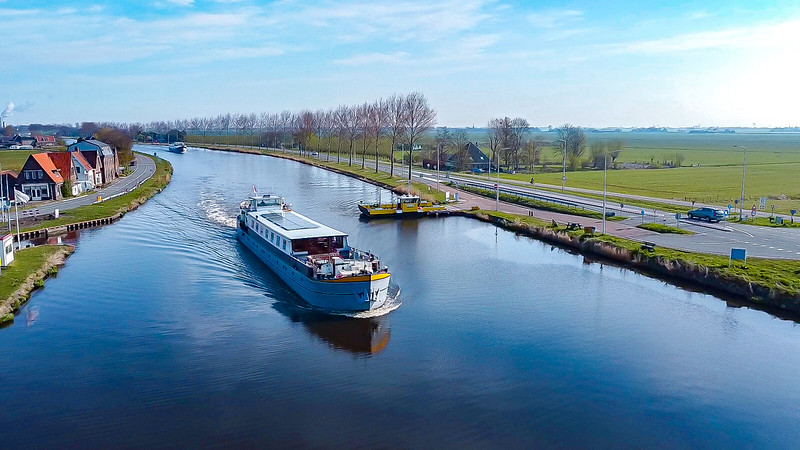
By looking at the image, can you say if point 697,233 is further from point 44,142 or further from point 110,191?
point 44,142

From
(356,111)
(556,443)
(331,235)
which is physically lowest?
(556,443)

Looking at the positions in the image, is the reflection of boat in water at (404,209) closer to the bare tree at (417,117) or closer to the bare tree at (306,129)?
the bare tree at (417,117)

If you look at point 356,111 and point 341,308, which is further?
point 356,111

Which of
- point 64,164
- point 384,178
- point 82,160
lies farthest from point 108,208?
point 384,178

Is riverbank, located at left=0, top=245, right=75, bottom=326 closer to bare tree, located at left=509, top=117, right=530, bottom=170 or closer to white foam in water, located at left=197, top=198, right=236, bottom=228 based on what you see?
white foam in water, located at left=197, top=198, right=236, bottom=228

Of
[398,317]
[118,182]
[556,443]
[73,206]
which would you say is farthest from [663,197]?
[118,182]

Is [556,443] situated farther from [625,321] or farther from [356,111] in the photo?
[356,111]

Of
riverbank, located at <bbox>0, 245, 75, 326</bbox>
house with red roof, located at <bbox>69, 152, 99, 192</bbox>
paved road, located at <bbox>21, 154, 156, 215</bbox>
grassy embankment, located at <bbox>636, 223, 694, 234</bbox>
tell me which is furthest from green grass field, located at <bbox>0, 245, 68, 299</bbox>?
grassy embankment, located at <bbox>636, 223, 694, 234</bbox>
